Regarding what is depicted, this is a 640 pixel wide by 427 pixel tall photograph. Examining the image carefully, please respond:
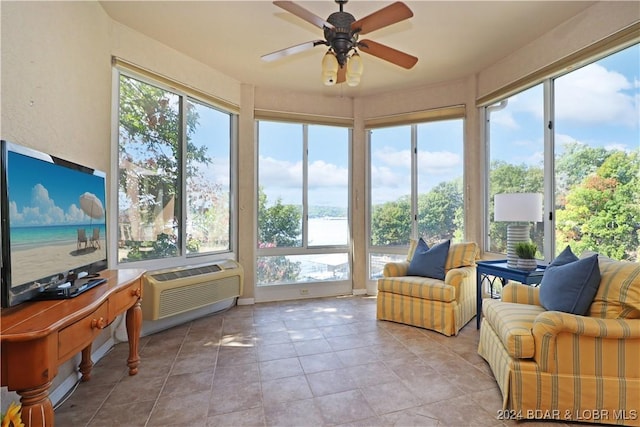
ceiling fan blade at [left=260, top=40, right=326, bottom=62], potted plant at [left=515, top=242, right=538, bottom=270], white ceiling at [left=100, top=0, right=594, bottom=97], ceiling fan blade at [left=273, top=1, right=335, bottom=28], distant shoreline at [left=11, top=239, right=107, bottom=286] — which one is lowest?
potted plant at [left=515, top=242, right=538, bottom=270]

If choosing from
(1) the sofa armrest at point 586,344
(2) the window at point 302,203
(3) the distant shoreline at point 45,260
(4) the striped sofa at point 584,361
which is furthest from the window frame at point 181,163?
(1) the sofa armrest at point 586,344

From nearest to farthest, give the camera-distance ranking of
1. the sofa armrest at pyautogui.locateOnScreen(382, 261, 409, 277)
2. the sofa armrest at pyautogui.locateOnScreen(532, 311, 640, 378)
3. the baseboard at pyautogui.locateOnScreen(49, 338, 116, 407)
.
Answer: the sofa armrest at pyautogui.locateOnScreen(532, 311, 640, 378) → the baseboard at pyautogui.locateOnScreen(49, 338, 116, 407) → the sofa armrest at pyautogui.locateOnScreen(382, 261, 409, 277)

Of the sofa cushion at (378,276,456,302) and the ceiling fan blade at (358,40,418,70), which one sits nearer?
the ceiling fan blade at (358,40,418,70)

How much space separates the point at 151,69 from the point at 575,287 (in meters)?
3.77

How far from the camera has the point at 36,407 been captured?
1.16 metres

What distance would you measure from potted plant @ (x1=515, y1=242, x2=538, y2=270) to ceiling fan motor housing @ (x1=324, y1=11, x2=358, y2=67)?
6.86 ft

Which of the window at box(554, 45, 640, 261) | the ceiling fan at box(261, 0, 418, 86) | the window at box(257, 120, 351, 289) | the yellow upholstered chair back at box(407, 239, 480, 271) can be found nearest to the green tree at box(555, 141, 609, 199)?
the window at box(554, 45, 640, 261)

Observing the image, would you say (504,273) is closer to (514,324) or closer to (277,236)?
(514,324)

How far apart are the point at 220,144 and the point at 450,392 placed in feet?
11.2

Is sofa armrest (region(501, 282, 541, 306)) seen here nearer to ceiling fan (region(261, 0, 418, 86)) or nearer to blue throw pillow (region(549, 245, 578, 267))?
blue throw pillow (region(549, 245, 578, 267))

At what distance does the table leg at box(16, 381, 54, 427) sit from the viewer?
1.13 meters

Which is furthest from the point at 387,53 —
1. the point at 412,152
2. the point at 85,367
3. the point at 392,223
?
the point at 85,367

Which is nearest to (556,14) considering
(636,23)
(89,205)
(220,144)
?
(636,23)

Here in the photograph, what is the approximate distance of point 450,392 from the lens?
2.03m
